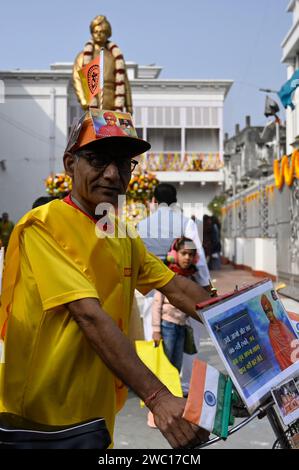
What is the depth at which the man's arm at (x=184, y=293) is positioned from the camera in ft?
6.95

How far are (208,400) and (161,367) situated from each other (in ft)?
6.05

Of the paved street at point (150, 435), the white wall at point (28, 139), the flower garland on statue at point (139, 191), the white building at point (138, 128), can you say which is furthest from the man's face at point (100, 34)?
the white wall at point (28, 139)

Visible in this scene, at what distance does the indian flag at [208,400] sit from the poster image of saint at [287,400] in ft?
0.53

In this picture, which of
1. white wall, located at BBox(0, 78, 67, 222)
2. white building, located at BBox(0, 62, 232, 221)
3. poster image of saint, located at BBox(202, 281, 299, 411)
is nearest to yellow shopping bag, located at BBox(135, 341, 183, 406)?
poster image of saint, located at BBox(202, 281, 299, 411)

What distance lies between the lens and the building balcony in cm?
2681

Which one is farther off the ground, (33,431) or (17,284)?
(17,284)

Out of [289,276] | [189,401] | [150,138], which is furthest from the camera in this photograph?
[150,138]

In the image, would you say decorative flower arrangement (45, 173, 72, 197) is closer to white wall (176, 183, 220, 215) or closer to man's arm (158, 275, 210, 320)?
man's arm (158, 275, 210, 320)

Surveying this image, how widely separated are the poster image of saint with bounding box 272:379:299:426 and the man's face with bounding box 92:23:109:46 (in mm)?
8640

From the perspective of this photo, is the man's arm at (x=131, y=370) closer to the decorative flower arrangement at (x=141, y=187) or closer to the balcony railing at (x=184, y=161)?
the decorative flower arrangement at (x=141, y=187)

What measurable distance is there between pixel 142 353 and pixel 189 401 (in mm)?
2314

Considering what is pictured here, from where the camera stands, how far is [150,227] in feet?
16.3
